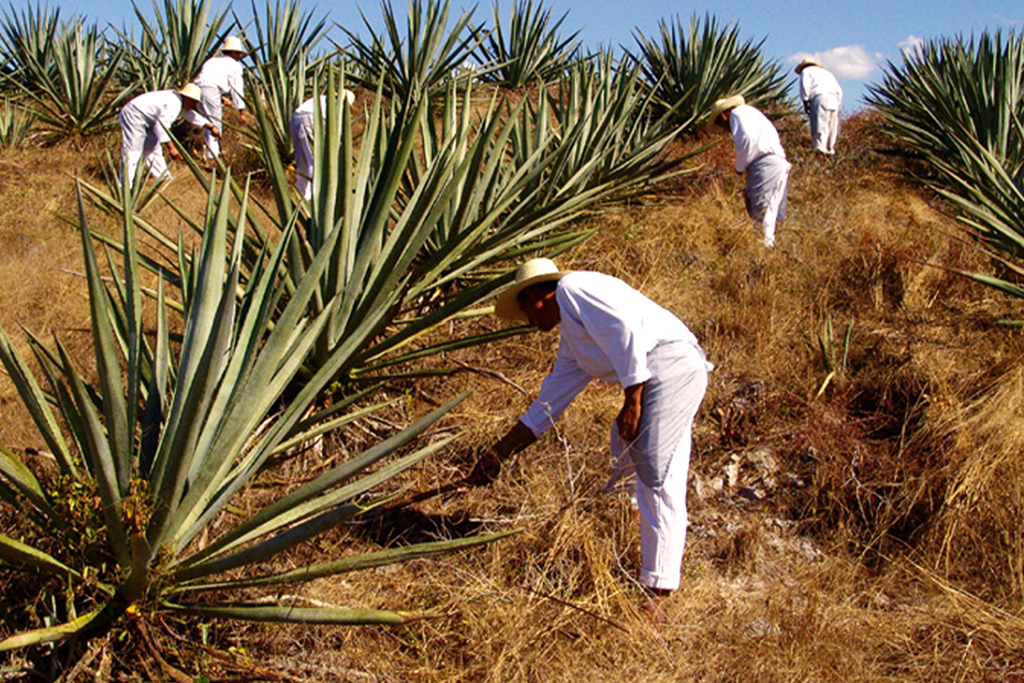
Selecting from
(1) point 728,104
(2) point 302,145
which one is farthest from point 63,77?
(1) point 728,104

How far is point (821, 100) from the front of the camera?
1022 centimetres

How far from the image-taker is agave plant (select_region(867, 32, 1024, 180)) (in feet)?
27.7

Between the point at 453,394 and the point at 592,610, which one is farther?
the point at 453,394

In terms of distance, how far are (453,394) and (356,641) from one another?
6.92 feet

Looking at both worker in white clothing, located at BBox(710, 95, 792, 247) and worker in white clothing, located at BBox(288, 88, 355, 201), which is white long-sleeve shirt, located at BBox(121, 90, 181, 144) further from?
worker in white clothing, located at BBox(710, 95, 792, 247)

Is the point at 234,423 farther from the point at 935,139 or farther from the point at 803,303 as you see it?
the point at 935,139

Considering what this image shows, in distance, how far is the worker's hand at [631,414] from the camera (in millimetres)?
3588

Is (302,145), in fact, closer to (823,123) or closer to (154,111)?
(154,111)

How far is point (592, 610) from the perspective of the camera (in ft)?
11.8

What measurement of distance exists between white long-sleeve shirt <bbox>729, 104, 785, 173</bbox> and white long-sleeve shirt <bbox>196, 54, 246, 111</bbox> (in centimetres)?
542

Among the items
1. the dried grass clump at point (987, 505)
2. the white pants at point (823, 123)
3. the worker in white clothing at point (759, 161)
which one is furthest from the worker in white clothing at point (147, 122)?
the dried grass clump at point (987, 505)

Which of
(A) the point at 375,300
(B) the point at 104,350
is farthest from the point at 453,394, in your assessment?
(B) the point at 104,350

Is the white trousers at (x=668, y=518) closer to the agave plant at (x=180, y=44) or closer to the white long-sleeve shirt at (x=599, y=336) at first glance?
the white long-sleeve shirt at (x=599, y=336)

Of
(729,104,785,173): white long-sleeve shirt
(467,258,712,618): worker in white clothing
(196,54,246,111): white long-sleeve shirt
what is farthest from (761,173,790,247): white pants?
(196,54,246,111): white long-sleeve shirt
